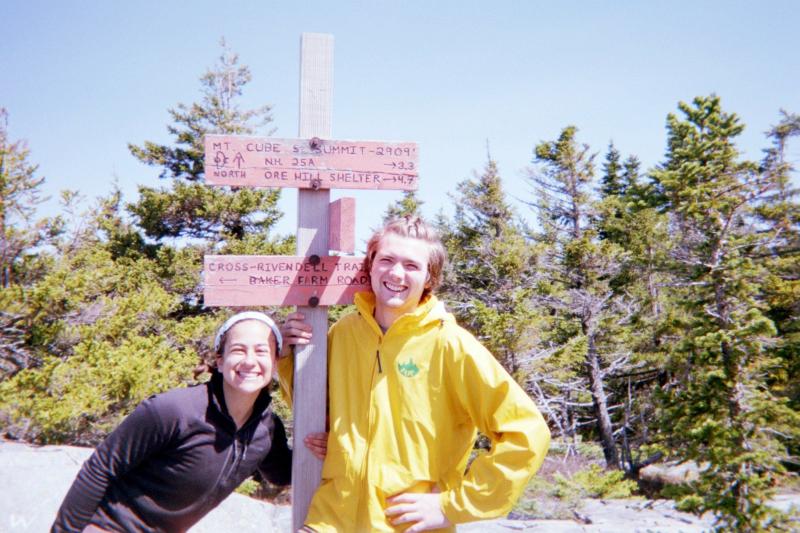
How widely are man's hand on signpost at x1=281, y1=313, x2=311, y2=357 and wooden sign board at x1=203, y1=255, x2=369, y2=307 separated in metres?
0.08

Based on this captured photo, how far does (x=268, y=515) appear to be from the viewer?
631 cm

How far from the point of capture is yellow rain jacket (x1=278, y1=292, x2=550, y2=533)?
6.50 feet

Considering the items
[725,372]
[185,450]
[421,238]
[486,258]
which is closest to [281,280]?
[421,238]

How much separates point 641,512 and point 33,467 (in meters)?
9.54

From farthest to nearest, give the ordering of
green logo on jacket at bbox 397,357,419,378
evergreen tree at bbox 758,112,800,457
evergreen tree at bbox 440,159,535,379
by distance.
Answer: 1. evergreen tree at bbox 758,112,800,457
2. evergreen tree at bbox 440,159,535,379
3. green logo on jacket at bbox 397,357,419,378

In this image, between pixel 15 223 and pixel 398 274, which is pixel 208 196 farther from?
pixel 398 274

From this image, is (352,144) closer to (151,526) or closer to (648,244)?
(151,526)

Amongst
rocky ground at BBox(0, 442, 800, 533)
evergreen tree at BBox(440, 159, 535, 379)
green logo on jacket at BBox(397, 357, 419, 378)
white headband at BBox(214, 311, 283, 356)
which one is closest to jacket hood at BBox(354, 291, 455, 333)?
green logo on jacket at BBox(397, 357, 419, 378)

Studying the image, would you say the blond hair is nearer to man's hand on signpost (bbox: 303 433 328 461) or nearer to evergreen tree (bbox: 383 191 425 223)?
man's hand on signpost (bbox: 303 433 328 461)

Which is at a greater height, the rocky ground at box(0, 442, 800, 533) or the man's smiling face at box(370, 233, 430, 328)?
the man's smiling face at box(370, 233, 430, 328)

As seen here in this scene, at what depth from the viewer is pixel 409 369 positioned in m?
2.18

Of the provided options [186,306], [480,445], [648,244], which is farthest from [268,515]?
[648,244]

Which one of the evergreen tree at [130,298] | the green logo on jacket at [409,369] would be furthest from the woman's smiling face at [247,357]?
the evergreen tree at [130,298]

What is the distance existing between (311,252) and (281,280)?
0.19 metres
